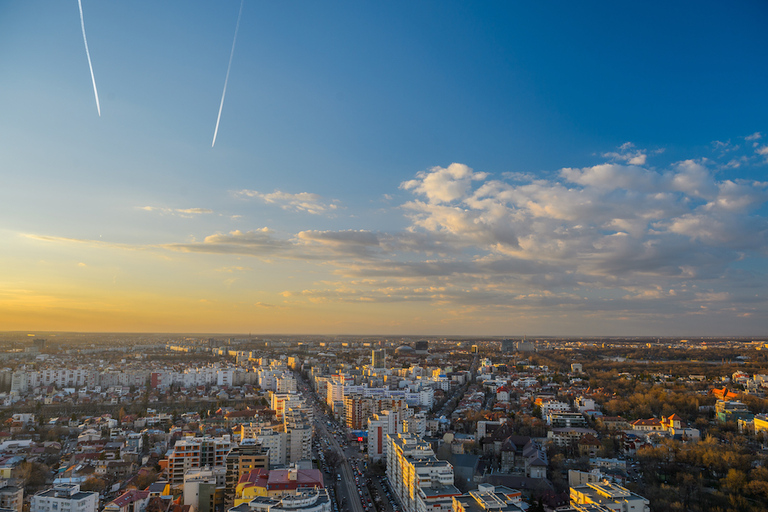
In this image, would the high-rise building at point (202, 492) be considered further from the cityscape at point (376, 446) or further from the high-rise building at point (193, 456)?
the high-rise building at point (193, 456)

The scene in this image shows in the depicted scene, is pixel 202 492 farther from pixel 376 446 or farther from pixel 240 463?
pixel 376 446

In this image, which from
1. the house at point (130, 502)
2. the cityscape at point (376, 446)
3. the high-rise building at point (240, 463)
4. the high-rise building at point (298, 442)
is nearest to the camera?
the house at point (130, 502)

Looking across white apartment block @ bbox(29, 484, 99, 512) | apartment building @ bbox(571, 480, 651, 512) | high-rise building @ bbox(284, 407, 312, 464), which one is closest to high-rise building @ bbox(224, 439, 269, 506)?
high-rise building @ bbox(284, 407, 312, 464)

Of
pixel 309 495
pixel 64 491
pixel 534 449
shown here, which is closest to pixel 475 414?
pixel 534 449

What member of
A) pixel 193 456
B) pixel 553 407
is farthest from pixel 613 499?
pixel 553 407

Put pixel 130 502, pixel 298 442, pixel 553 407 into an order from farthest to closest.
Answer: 1. pixel 553 407
2. pixel 298 442
3. pixel 130 502

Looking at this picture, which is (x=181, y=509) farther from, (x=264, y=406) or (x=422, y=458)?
(x=264, y=406)

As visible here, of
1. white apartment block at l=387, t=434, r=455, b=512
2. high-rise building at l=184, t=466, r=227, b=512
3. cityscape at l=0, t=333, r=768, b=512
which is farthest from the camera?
high-rise building at l=184, t=466, r=227, b=512

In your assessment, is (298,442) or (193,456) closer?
(193,456)

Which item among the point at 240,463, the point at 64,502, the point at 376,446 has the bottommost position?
the point at 376,446

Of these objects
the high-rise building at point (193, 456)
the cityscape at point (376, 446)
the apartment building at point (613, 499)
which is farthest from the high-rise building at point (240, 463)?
the apartment building at point (613, 499)

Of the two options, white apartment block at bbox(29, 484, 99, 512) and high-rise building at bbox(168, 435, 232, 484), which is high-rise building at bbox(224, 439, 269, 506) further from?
white apartment block at bbox(29, 484, 99, 512)
